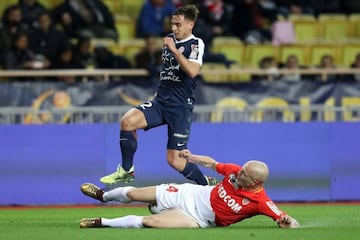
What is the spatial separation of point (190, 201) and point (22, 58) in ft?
29.8

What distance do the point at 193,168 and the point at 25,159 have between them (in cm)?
494

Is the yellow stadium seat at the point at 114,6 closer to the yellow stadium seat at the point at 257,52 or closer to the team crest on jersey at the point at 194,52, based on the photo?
the yellow stadium seat at the point at 257,52

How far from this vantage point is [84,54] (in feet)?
69.9

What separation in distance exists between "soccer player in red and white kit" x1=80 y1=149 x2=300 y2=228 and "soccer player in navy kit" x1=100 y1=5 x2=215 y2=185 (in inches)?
59.6

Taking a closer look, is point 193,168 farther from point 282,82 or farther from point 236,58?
point 236,58

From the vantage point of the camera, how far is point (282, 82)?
20359 millimetres

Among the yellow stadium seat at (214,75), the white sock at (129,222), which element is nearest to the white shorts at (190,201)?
the white sock at (129,222)

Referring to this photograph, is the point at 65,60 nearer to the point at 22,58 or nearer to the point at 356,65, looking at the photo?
the point at 22,58

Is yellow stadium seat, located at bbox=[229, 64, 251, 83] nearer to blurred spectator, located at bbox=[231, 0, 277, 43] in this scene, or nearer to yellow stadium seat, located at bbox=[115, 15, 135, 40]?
blurred spectator, located at bbox=[231, 0, 277, 43]

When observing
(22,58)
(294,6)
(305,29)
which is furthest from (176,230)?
(294,6)

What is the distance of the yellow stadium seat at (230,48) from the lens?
23.1 m

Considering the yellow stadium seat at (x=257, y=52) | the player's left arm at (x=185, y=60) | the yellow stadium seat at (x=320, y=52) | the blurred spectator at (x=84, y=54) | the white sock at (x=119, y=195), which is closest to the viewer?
the white sock at (x=119, y=195)

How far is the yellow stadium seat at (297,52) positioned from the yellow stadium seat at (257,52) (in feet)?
0.38

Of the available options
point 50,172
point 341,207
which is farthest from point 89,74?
point 341,207
